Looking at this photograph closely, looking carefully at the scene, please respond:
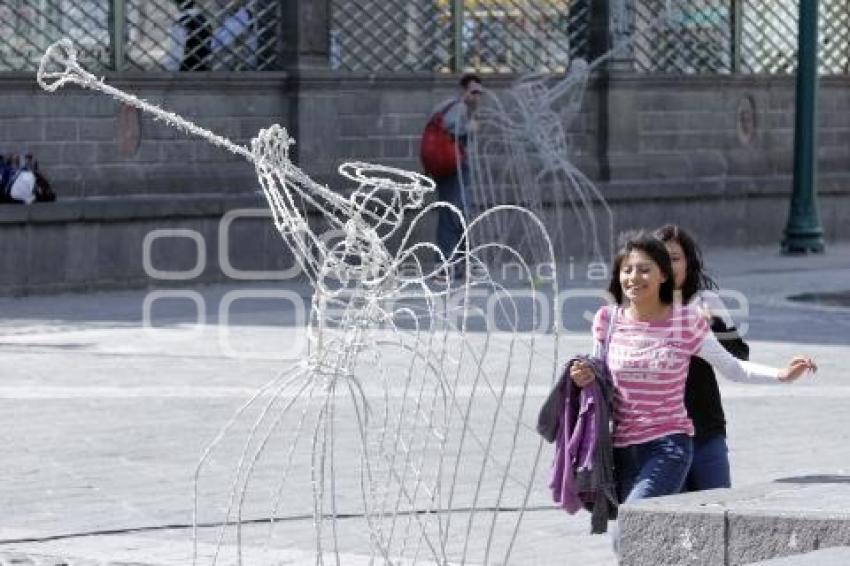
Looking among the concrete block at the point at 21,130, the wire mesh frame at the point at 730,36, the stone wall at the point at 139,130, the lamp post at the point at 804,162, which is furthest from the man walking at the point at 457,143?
the wire mesh frame at the point at 730,36

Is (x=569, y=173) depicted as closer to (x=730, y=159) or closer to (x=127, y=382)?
(x=730, y=159)

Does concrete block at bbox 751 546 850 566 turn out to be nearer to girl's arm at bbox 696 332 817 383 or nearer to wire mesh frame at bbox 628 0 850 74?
girl's arm at bbox 696 332 817 383

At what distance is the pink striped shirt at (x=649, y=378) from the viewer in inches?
276

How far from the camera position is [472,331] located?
1534cm

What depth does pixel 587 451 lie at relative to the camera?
22.6 feet

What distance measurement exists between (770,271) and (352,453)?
10727 millimetres

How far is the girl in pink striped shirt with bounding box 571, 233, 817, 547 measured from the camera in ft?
23.0

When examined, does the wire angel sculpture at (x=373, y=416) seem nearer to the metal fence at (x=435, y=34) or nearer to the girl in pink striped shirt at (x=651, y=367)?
the girl in pink striped shirt at (x=651, y=367)

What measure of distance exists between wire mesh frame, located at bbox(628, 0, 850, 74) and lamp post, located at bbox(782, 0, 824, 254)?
175cm

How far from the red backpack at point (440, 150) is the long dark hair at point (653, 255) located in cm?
1210

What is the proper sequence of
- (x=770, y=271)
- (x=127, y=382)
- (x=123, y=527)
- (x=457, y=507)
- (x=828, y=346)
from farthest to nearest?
(x=770, y=271) → (x=828, y=346) → (x=127, y=382) → (x=457, y=507) → (x=123, y=527)

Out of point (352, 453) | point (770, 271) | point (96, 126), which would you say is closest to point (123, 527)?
point (352, 453)

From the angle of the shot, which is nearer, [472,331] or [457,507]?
Result: [457,507]

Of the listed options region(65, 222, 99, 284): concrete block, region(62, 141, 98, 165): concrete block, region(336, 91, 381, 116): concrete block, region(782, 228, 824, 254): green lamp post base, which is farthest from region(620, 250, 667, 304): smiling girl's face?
region(782, 228, 824, 254): green lamp post base
